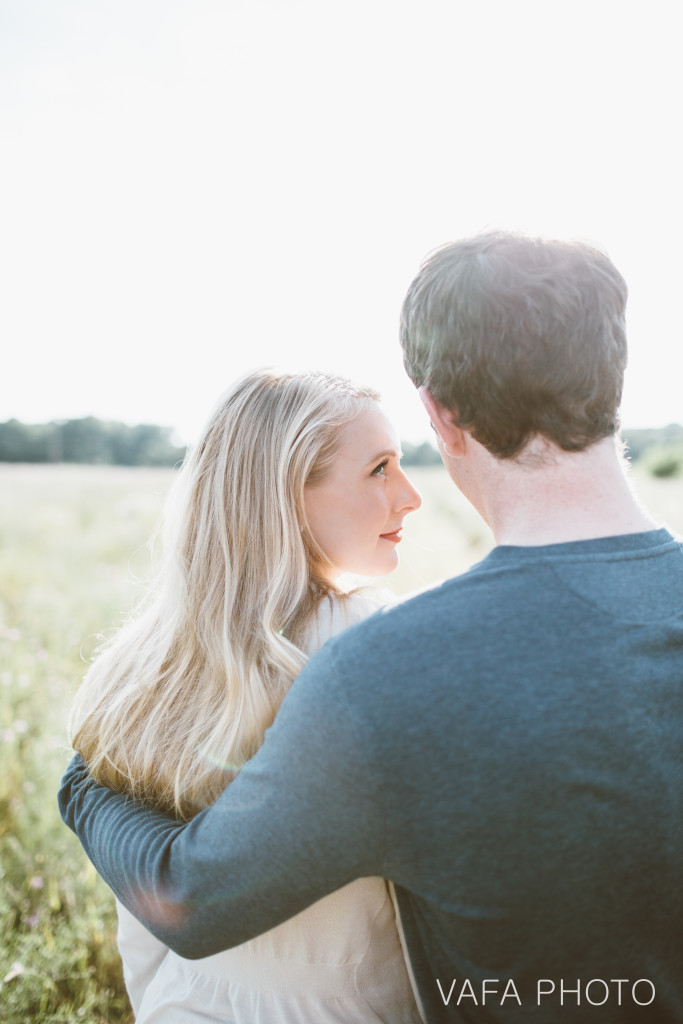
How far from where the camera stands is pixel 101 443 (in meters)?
56.4

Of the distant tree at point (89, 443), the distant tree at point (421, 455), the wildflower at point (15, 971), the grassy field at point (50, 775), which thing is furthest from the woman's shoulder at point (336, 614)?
the distant tree at point (89, 443)

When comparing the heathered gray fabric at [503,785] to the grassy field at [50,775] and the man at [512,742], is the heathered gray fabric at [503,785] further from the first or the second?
the grassy field at [50,775]

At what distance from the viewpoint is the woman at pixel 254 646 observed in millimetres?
1617

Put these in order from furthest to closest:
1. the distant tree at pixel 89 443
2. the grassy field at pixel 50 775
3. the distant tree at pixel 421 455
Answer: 1. the distant tree at pixel 89 443
2. the distant tree at pixel 421 455
3. the grassy field at pixel 50 775

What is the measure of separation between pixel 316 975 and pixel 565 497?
128 cm

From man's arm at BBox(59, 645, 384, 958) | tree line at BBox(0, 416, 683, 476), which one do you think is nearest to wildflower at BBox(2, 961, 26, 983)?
man's arm at BBox(59, 645, 384, 958)

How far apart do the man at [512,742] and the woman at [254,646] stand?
1.03ft

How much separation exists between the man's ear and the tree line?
42.3 m

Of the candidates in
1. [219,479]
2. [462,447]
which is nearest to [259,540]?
[219,479]

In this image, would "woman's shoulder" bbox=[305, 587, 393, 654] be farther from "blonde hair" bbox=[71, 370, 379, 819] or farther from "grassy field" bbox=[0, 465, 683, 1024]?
"grassy field" bbox=[0, 465, 683, 1024]

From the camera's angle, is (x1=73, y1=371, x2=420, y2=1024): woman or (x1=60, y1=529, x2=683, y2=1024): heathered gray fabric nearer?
(x1=60, y1=529, x2=683, y2=1024): heathered gray fabric

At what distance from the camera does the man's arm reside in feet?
3.46

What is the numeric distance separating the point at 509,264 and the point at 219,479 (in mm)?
1086

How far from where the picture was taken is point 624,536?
1.26 meters
